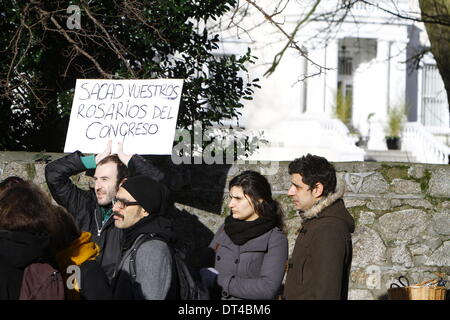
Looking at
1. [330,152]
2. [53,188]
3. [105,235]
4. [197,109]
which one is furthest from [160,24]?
[330,152]

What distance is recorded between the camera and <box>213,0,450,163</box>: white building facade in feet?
73.5

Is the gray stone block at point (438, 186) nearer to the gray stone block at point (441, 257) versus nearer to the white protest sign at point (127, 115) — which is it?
the gray stone block at point (441, 257)

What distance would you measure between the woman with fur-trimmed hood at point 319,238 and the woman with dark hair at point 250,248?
124 mm

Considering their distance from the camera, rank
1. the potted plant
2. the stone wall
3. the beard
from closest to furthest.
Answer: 1. the beard
2. the stone wall
3. the potted plant

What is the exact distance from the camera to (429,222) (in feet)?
22.5

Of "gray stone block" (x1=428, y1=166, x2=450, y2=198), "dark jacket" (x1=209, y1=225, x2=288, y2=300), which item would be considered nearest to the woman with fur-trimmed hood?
"dark jacket" (x1=209, y1=225, x2=288, y2=300)

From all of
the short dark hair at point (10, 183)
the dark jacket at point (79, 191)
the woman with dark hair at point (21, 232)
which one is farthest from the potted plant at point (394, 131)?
the woman with dark hair at point (21, 232)

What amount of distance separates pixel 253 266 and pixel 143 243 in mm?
1106

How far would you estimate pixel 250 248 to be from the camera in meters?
4.96

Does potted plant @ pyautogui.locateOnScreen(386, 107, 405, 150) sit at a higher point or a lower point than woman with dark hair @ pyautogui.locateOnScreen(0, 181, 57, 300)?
higher

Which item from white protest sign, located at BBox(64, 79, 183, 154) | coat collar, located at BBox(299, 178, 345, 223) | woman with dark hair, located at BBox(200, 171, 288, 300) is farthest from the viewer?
white protest sign, located at BBox(64, 79, 183, 154)

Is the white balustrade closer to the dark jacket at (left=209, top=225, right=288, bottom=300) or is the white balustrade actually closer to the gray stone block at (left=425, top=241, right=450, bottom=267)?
the gray stone block at (left=425, top=241, right=450, bottom=267)

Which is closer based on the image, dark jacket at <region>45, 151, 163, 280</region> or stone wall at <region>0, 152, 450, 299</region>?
dark jacket at <region>45, 151, 163, 280</region>
